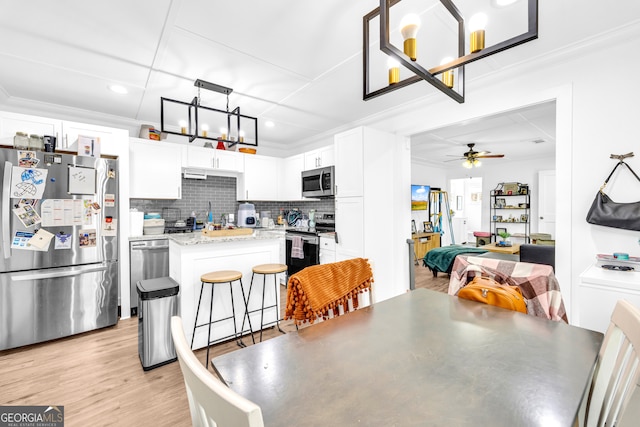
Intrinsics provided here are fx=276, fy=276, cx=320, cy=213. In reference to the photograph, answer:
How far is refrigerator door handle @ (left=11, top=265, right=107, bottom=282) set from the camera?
2.54m

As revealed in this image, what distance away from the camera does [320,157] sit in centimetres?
434

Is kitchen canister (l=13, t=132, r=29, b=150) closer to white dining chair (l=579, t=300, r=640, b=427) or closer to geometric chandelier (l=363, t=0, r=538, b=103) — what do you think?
geometric chandelier (l=363, t=0, r=538, b=103)

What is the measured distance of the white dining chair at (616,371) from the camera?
77 cm

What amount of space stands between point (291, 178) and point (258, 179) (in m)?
0.59

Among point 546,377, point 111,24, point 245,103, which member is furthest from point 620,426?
point 245,103

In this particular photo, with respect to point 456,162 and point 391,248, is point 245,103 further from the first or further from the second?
point 456,162

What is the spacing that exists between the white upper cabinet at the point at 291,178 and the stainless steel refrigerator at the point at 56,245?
2.59 meters

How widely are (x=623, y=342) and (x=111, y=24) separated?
325 centimetres

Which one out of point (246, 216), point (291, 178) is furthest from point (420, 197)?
point (246, 216)

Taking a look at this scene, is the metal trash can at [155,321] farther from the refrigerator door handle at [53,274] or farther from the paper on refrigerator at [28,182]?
the paper on refrigerator at [28,182]

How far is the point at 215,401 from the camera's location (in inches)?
19.3

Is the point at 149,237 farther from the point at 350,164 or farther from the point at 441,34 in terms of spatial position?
the point at 441,34

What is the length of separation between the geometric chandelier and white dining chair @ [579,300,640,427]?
991mm

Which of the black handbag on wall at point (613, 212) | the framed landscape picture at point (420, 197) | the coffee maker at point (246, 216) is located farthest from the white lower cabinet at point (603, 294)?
the framed landscape picture at point (420, 197)
